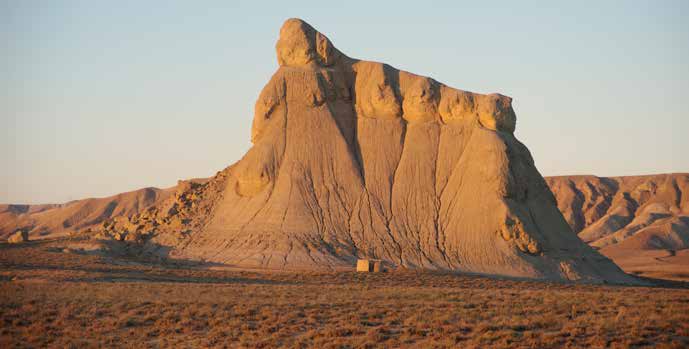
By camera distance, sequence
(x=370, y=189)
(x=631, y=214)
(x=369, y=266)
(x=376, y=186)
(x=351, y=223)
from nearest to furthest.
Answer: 1. (x=369, y=266)
2. (x=351, y=223)
3. (x=370, y=189)
4. (x=376, y=186)
5. (x=631, y=214)

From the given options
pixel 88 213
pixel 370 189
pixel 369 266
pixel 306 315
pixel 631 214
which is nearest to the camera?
pixel 306 315

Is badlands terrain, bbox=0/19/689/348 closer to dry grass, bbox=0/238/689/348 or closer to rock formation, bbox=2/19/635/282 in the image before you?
rock formation, bbox=2/19/635/282

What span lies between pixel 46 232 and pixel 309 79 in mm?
79780

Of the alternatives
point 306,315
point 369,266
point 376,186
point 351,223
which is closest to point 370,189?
point 376,186

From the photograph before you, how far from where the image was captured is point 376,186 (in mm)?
49781

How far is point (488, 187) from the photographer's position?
4753 centimetres

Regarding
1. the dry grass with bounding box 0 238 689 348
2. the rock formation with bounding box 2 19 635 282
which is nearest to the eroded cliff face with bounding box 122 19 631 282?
the rock formation with bounding box 2 19 635 282

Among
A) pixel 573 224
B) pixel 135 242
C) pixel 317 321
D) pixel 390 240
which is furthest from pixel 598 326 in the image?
pixel 573 224

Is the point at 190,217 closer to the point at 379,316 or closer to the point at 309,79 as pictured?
the point at 309,79

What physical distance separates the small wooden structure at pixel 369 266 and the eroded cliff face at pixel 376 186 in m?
2.09

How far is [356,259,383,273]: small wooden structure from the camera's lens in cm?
4119

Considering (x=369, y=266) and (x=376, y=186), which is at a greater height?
(x=376, y=186)

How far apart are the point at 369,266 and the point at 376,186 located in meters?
9.54

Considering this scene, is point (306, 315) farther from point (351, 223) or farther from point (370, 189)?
point (370, 189)
